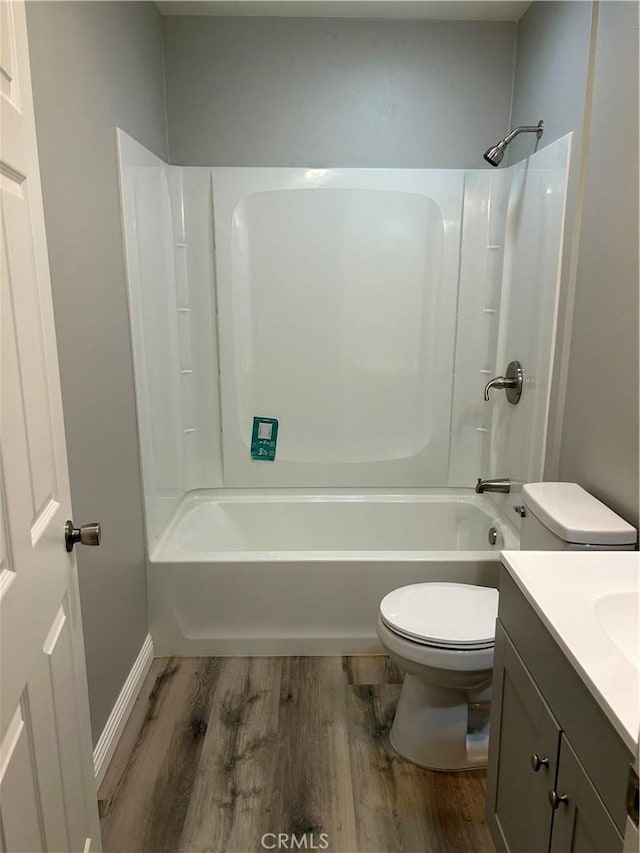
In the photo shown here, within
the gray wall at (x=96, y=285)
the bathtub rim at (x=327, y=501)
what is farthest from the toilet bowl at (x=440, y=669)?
the gray wall at (x=96, y=285)

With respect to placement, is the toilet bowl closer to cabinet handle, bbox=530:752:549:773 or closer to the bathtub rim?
the bathtub rim

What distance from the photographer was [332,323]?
9.36 feet

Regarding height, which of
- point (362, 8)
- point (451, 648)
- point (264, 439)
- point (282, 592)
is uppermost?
point (362, 8)

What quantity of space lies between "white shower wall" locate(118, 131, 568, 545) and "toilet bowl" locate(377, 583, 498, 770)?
954mm

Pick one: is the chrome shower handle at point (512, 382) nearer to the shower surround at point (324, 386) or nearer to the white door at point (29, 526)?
the shower surround at point (324, 386)

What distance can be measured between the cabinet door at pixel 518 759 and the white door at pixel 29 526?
89cm

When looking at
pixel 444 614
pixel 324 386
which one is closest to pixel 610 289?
pixel 444 614

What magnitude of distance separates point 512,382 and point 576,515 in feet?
3.37

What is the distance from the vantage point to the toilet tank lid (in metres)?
1.49

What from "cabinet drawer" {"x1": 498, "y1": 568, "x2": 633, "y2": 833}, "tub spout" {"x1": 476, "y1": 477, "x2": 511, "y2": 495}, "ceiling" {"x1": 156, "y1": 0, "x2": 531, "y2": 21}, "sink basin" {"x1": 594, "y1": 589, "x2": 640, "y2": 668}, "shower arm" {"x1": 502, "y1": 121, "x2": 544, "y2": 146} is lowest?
"tub spout" {"x1": 476, "y1": 477, "x2": 511, "y2": 495}

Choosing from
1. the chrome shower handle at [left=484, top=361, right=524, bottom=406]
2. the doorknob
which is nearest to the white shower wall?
the chrome shower handle at [left=484, top=361, right=524, bottom=406]

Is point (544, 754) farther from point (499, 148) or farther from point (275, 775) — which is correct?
point (499, 148)

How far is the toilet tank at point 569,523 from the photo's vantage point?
1.49 metres

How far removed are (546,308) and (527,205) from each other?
0.50m
